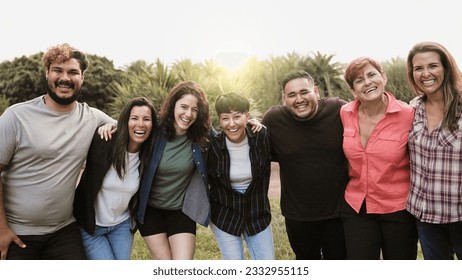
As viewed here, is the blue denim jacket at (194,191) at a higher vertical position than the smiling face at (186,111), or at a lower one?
lower

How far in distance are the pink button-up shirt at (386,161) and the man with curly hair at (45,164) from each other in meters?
2.09

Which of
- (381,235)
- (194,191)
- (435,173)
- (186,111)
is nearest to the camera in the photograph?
(435,173)

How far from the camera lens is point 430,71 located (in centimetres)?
297

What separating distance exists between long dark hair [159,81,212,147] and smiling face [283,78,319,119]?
70cm

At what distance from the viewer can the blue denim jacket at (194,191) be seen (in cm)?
344

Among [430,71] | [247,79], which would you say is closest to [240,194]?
[430,71]

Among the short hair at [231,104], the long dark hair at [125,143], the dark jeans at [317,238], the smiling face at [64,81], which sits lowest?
the dark jeans at [317,238]

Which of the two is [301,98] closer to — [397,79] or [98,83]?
[397,79]

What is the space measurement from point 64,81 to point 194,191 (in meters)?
1.31

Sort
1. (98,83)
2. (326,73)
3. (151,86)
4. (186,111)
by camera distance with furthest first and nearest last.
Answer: (98,83) < (326,73) < (151,86) < (186,111)

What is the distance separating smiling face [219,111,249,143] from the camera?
3402mm

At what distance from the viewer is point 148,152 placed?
11.4ft

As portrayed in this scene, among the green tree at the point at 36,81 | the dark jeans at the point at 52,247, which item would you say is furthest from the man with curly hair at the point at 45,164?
the green tree at the point at 36,81

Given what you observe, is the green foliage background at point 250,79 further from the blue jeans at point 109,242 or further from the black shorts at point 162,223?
the blue jeans at point 109,242
